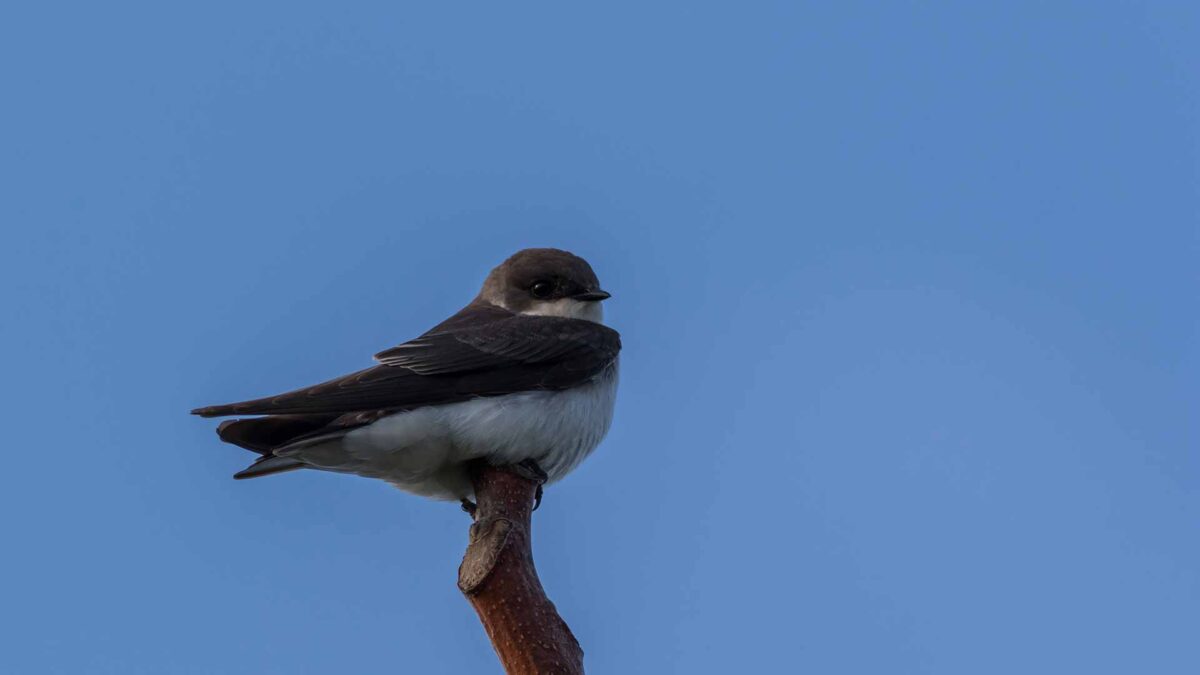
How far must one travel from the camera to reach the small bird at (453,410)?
7.64 meters

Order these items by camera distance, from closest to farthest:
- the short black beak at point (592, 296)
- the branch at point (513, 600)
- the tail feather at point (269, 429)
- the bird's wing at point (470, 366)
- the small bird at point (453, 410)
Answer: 1. the branch at point (513, 600)
2. the tail feather at point (269, 429)
3. the small bird at point (453, 410)
4. the bird's wing at point (470, 366)
5. the short black beak at point (592, 296)

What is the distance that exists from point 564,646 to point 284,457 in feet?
8.80

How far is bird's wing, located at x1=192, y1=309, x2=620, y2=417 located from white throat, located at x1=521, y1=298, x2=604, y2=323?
0.37 metres

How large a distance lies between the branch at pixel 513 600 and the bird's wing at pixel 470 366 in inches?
58.5

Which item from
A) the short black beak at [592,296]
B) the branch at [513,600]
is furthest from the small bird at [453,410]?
the branch at [513,600]

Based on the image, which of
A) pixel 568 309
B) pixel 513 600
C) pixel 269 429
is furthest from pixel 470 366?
pixel 513 600

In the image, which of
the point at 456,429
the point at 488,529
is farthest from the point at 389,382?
the point at 488,529

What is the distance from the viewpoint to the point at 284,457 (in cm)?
758

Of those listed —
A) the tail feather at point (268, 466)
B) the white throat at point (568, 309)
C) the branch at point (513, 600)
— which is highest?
the white throat at point (568, 309)

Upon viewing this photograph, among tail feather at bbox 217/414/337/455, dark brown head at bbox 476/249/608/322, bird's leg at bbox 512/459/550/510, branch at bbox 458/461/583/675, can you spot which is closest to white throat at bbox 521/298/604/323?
dark brown head at bbox 476/249/608/322

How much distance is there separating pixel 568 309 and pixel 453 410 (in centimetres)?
216

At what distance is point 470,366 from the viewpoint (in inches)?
337

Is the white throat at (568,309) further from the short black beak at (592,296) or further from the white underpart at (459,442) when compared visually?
the white underpart at (459,442)

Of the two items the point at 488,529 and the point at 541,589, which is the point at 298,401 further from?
the point at 541,589
